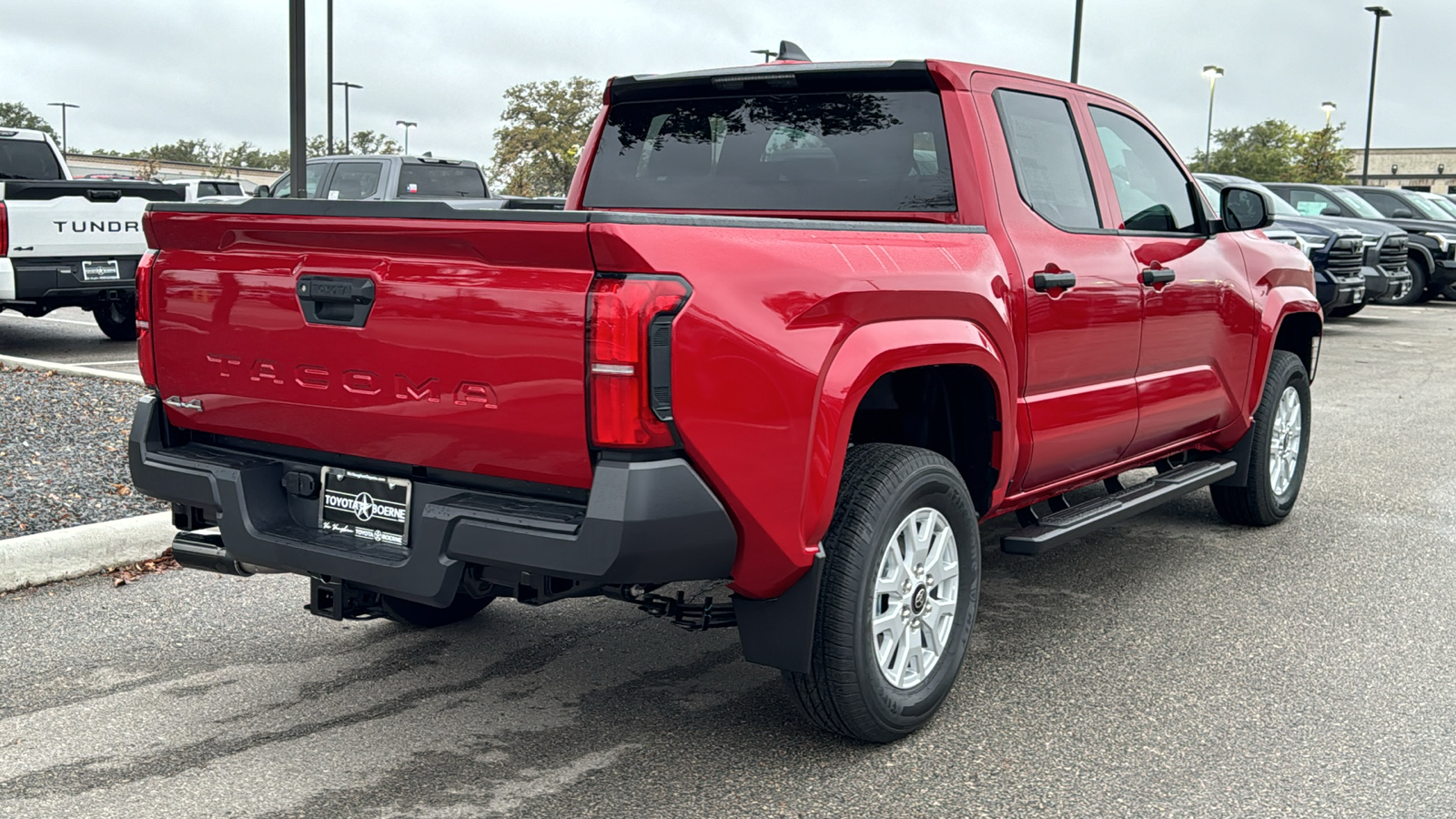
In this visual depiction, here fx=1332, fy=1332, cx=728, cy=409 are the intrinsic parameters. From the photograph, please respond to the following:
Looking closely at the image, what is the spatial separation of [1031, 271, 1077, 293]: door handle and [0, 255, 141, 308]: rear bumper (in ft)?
29.1

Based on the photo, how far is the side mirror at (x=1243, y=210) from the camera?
18.5 feet

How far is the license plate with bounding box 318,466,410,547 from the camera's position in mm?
3434

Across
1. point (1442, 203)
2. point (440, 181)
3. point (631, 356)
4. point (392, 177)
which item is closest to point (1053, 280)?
point (631, 356)

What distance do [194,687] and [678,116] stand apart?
8.38ft

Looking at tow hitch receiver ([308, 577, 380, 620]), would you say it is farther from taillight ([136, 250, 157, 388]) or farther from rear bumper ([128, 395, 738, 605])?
taillight ([136, 250, 157, 388])

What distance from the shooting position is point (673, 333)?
10.00 ft

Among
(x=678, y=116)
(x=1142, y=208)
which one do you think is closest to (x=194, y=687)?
(x=678, y=116)

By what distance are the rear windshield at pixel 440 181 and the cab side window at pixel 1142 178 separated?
42.4 ft

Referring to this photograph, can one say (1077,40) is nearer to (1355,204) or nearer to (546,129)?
(1355,204)

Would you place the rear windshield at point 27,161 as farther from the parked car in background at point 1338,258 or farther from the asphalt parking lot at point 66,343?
the parked car in background at point 1338,258

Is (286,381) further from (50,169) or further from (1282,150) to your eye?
(1282,150)

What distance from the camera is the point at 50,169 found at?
14281mm

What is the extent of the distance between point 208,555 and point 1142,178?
3820 millimetres

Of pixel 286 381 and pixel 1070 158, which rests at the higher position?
pixel 1070 158
